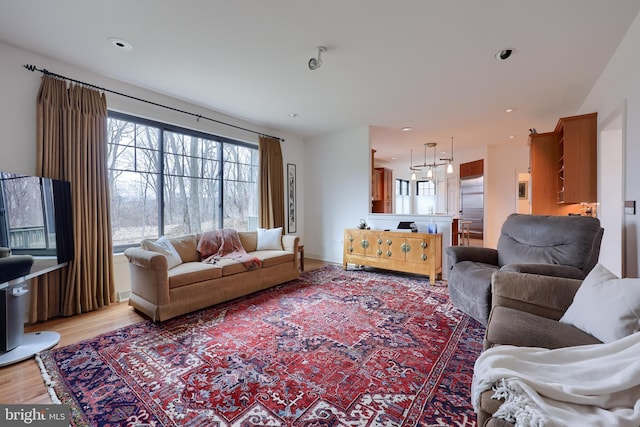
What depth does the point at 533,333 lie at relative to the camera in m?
1.32

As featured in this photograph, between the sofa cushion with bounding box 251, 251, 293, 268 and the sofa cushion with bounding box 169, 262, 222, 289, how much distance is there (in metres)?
0.66

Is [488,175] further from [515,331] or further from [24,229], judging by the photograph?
[24,229]

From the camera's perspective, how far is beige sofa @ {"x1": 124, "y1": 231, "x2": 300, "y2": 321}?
102 inches

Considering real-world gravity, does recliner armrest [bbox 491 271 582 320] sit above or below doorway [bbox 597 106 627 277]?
below

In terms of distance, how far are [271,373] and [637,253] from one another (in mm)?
2919

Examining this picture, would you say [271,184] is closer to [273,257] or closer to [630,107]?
[273,257]

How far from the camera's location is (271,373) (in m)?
1.82

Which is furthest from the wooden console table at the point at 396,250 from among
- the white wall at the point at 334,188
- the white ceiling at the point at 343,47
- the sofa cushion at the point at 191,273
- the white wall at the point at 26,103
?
the white wall at the point at 26,103

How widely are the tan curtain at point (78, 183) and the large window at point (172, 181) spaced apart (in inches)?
12.3

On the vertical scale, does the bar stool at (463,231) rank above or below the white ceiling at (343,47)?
below

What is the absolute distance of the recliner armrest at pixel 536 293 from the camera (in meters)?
1.60

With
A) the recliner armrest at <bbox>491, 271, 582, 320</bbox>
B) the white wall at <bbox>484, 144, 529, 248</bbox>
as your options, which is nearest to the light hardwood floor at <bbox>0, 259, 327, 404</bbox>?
the recliner armrest at <bbox>491, 271, 582, 320</bbox>

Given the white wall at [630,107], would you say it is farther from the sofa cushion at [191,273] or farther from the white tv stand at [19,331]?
the white tv stand at [19,331]
